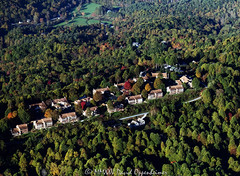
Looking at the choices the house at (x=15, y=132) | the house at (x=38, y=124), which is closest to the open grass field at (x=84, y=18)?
the house at (x=38, y=124)

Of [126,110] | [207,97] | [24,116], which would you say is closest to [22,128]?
[24,116]

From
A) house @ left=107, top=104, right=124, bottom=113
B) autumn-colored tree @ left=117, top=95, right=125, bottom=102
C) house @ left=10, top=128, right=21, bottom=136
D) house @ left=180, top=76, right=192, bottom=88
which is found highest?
house @ left=180, top=76, right=192, bottom=88

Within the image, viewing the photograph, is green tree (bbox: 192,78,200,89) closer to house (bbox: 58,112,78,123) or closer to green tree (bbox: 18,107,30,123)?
house (bbox: 58,112,78,123)

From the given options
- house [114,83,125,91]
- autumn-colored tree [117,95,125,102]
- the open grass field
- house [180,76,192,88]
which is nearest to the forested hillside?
house [114,83,125,91]

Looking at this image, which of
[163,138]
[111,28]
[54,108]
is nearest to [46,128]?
[54,108]

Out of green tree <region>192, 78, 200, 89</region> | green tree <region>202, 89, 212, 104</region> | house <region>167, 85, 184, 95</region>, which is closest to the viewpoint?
green tree <region>202, 89, 212, 104</region>

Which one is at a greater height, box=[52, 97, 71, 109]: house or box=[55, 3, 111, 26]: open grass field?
box=[55, 3, 111, 26]: open grass field

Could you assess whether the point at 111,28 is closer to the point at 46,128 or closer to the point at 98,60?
the point at 98,60

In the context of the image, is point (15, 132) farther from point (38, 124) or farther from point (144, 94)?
point (144, 94)
